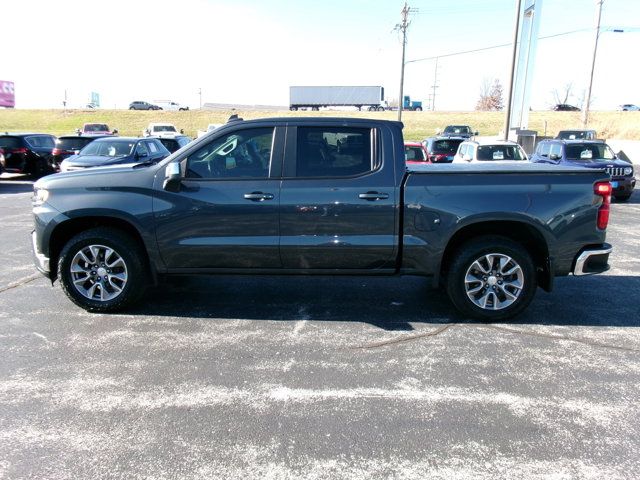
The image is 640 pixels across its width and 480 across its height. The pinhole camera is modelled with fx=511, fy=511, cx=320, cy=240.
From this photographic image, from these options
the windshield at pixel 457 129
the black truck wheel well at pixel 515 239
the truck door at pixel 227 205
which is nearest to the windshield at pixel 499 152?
the black truck wheel well at pixel 515 239

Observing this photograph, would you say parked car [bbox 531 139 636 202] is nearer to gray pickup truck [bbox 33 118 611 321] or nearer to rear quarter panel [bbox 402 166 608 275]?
rear quarter panel [bbox 402 166 608 275]

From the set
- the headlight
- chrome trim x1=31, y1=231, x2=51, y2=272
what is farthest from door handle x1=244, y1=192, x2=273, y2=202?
chrome trim x1=31, y1=231, x2=51, y2=272

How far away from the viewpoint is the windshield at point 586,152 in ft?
47.7

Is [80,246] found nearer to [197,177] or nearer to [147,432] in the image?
[197,177]

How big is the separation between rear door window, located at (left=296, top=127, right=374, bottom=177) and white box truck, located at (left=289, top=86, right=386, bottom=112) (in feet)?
238

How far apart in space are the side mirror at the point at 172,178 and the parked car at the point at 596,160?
12.1 metres

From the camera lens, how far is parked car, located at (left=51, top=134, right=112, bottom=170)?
18247 mm

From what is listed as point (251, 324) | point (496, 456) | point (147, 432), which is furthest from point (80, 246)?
point (496, 456)

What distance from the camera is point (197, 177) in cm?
504

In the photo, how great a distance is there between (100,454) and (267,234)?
8.21ft

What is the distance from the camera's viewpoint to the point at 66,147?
18.5 meters

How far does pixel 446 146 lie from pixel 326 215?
14.9 meters

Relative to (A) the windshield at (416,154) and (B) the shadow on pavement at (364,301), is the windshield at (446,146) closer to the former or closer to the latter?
(A) the windshield at (416,154)

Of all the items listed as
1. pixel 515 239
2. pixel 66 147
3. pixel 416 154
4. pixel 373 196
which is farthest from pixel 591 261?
pixel 66 147
